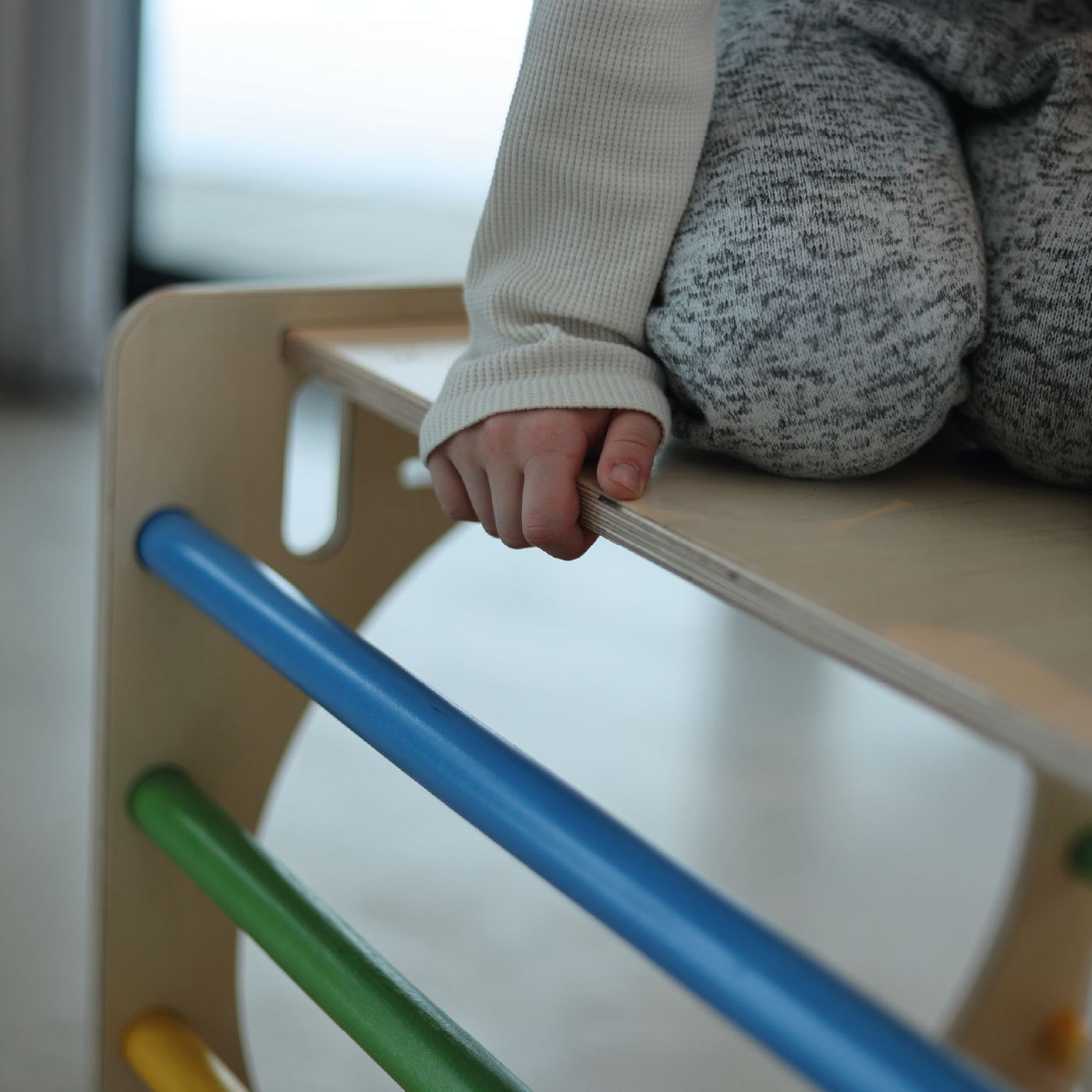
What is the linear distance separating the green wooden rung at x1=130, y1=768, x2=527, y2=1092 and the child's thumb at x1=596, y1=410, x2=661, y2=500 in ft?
0.79

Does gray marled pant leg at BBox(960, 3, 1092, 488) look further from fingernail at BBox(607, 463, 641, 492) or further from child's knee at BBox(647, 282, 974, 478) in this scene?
fingernail at BBox(607, 463, 641, 492)

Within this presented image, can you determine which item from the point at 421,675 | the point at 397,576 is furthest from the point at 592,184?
the point at 421,675

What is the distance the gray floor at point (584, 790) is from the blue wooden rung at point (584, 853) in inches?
17.9

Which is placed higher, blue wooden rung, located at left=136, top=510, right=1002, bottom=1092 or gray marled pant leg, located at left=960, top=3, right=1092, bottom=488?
gray marled pant leg, located at left=960, top=3, right=1092, bottom=488

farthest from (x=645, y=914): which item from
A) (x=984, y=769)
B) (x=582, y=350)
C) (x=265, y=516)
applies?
(x=984, y=769)

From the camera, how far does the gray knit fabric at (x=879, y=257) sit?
18.2 inches

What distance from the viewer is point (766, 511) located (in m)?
0.46

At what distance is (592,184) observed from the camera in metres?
0.52

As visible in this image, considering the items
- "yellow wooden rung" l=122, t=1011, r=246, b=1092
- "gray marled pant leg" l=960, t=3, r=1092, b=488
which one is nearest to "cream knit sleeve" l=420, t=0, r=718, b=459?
"gray marled pant leg" l=960, t=3, r=1092, b=488

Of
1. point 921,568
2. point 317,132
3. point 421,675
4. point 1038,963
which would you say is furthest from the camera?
point 317,132

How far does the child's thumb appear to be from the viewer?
0.45 m

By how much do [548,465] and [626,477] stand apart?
1.1 inches

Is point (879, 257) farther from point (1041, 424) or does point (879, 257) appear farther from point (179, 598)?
point (179, 598)

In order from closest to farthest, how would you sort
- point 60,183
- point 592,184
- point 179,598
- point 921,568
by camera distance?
point 921,568 < point 592,184 < point 179,598 < point 60,183
